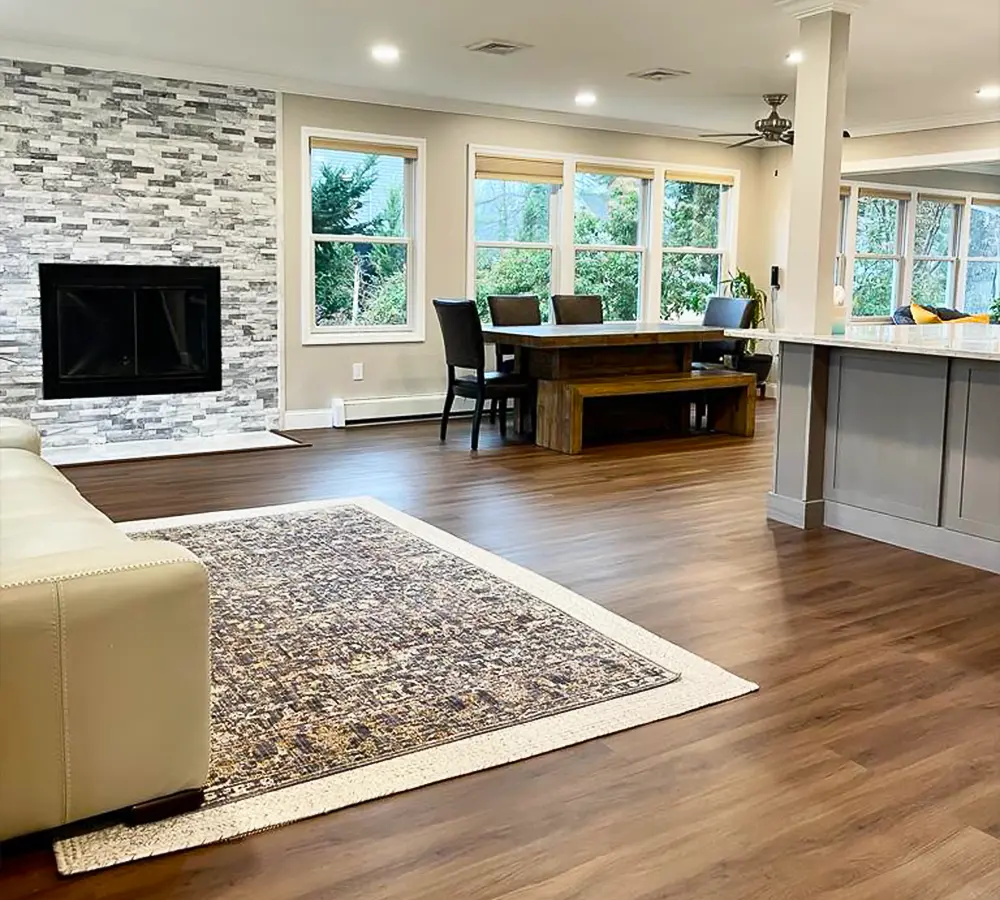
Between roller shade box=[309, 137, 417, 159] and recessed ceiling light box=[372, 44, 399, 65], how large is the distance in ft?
3.40

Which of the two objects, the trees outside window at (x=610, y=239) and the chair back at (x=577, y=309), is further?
the trees outside window at (x=610, y=239)

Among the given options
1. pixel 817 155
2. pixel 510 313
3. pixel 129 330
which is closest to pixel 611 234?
pixel 510 313

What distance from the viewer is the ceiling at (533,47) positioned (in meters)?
5.06

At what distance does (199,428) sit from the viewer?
6934 mm

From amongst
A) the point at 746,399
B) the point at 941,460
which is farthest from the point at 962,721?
the point at 746,399

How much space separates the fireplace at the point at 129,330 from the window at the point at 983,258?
851 cm

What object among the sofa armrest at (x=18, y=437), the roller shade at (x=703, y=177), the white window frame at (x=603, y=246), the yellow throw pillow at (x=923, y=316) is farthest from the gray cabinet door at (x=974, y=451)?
the yellow throw pillow at (x=923, y=316)

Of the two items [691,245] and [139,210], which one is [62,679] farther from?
[691,245]

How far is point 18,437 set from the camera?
3.73 metres

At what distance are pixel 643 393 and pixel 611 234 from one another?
2559mm

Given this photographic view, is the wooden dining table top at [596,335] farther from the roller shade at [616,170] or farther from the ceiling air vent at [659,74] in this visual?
the roller shade at [616,170]

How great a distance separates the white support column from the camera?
454cm

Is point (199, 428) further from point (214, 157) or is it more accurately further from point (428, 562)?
point (428, 562)

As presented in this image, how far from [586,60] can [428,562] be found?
3701 millimetres
